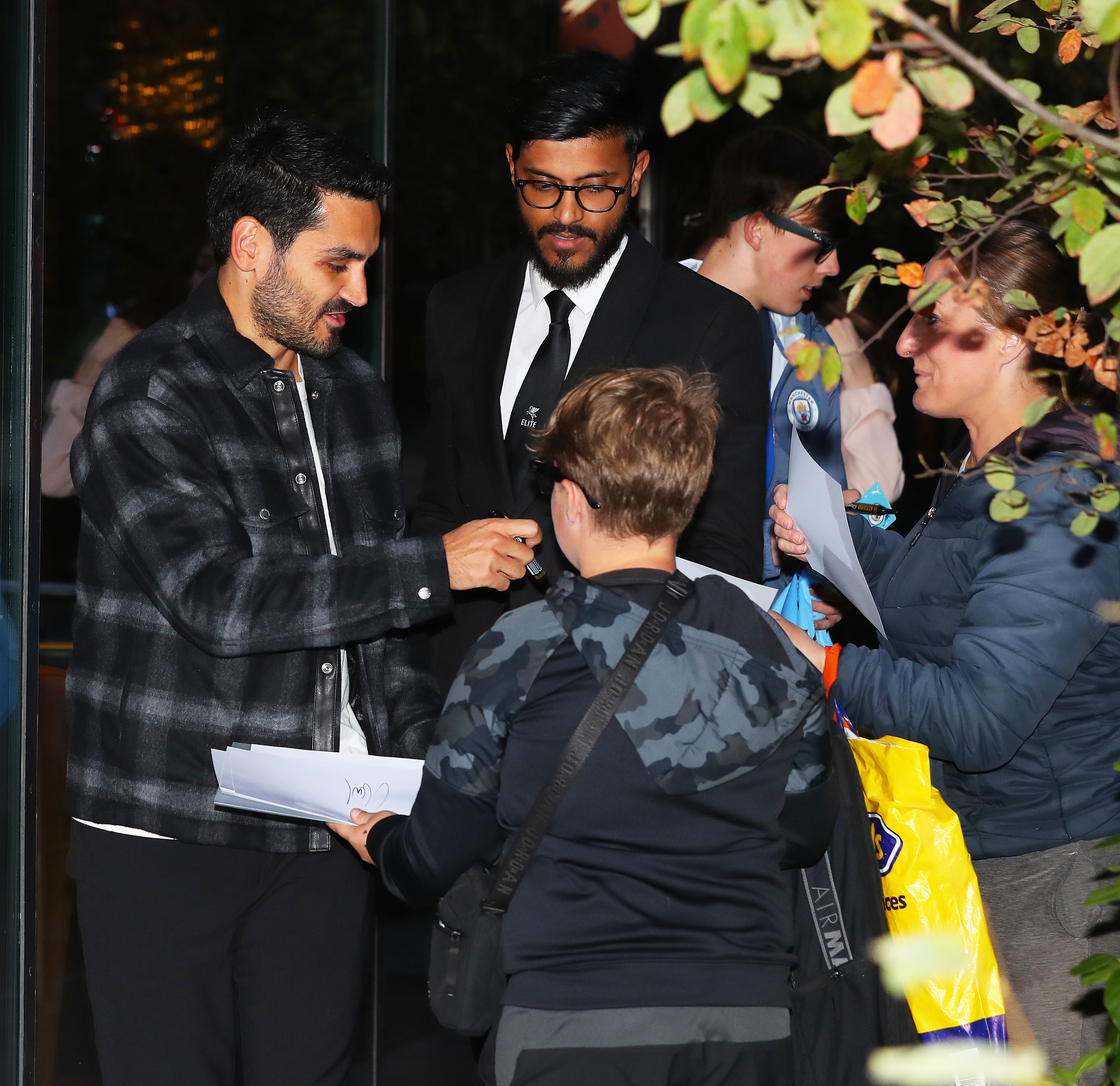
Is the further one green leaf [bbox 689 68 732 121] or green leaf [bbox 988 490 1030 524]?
green leaf [bbox 988 490 1030 524]

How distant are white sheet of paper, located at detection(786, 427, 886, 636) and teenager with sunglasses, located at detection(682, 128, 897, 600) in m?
0.92

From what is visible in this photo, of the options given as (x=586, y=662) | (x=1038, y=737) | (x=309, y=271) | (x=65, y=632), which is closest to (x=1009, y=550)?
(x=1038, y=737)

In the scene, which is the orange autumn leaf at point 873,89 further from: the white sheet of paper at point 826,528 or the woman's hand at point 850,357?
the woman's hand at point 850,357

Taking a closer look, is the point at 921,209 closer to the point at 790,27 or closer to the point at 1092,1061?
the point at 790,27

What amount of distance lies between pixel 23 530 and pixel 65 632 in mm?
956

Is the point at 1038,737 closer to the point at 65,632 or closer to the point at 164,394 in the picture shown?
the point at 164,394

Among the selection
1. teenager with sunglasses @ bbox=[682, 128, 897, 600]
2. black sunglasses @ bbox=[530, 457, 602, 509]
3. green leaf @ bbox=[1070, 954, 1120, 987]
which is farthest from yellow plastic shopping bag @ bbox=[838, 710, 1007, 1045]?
teenager with sunglasses @ bbox=[682, 128, 897, 600]

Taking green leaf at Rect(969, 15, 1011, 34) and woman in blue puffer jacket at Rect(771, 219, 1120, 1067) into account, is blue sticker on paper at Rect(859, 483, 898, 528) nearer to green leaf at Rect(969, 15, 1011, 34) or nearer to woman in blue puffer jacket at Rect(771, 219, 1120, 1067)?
woman in blue puffer jacket at Rect(771, 219, 1120, 1067)

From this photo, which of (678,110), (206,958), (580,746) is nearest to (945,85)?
(678,110)

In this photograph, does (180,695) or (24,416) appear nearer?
(180,695)

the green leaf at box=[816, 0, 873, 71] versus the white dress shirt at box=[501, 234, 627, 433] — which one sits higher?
the green leaf at box=[816, 0, 873, 71]

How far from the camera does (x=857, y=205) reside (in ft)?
5.64

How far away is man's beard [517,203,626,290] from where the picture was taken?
9.39 ft

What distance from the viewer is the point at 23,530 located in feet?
9.51
